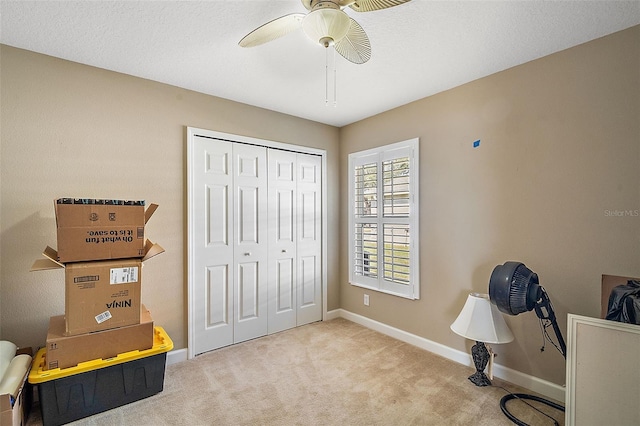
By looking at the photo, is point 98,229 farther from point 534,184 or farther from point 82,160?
point 534,184

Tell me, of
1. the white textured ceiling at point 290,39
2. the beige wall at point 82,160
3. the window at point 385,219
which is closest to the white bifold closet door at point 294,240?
the window at point 385,219

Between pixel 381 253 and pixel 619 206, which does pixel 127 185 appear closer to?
pixel 381 253

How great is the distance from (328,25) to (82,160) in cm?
217

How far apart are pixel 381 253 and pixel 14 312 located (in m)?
3.13

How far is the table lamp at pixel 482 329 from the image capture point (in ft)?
7.57

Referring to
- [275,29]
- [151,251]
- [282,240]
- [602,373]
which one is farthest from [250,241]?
[602,373]

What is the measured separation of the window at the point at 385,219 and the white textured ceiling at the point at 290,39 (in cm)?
78

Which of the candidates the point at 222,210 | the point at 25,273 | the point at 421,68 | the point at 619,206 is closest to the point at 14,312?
the point at 25,273

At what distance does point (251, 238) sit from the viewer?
331 cm

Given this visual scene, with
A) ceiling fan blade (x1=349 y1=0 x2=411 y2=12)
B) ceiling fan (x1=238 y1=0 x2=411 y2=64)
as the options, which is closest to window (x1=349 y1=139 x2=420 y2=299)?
ceiling fan (x1=238 y1=0 x2=411 y2=64)

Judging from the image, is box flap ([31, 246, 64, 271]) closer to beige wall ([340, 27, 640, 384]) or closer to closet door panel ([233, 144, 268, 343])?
closet door panel ([233, 144, 268, 343])

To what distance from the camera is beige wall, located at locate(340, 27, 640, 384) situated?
200 cm

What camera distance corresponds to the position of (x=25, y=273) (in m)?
2.23

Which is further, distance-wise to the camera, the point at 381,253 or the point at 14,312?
the point at 381,253
